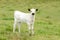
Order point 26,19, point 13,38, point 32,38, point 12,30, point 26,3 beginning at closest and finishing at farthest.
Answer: point 13,38
point 32,38
point 26,19
point 12,30
point 26,3

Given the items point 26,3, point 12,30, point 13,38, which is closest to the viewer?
point 13,38

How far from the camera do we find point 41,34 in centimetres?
1080

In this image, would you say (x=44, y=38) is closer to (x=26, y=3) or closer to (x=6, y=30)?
(x=6, y=30)

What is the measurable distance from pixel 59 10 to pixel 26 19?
950 cm

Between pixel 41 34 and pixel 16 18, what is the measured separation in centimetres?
133

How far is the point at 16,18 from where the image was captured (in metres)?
11.1

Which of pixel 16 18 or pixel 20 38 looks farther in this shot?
pixel 16 18

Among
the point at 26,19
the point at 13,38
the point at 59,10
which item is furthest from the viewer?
the point at 59,10

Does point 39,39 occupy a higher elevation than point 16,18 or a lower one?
lower

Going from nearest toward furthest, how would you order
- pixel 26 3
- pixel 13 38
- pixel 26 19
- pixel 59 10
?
pixel 13 38 → pixel 26 19 → pixel 59 10 → pixel 26 3

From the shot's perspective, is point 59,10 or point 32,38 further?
point 59,10

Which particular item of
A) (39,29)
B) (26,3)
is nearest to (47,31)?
(39,29)

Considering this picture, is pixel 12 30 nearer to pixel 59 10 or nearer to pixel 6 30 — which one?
pixel 6 30

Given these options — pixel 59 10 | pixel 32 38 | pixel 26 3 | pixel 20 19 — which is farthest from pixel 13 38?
pixel 26 3
